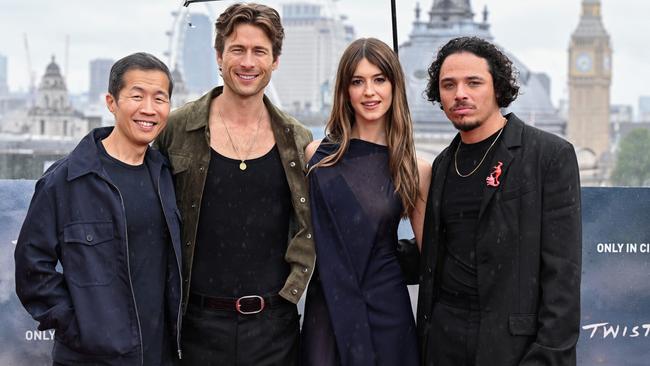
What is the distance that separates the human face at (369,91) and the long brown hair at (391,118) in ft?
0.06

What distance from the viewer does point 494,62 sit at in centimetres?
489

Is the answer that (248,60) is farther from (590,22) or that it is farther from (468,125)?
(590,22)

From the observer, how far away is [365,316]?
5.01m

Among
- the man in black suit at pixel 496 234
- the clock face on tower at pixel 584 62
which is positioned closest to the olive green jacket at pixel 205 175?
the man in black suit at pixel 496 234

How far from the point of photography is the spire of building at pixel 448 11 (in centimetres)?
12219

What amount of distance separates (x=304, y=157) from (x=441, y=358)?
3.35ft

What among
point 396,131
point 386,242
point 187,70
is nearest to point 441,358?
point 386,242

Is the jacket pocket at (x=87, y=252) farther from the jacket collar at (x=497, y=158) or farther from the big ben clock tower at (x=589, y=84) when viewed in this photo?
the big ben clock tower at (x=589, y=84)

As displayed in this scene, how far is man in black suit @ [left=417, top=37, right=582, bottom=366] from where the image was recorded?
4652 mm

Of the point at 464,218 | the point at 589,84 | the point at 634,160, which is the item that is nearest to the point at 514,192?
the point at 464,218

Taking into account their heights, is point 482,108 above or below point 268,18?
below

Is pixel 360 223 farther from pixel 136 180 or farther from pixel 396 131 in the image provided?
pixel 136 180

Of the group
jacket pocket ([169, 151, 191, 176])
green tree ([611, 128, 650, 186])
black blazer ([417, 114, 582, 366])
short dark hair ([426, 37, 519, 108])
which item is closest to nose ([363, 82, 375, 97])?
short dark hair ([426, 37, 519, 108])

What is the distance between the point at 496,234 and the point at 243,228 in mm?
1032
